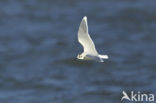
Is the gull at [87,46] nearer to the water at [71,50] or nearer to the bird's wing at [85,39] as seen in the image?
the bird's wing at [85,39]

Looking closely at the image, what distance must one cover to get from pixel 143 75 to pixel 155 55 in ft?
1.80

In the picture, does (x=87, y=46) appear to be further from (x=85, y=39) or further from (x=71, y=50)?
(x=71, y=50)

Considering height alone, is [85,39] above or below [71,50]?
below

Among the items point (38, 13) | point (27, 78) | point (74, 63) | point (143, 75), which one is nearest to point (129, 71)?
point (143, 75)

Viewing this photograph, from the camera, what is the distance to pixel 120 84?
11156mm

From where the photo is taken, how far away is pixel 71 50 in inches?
458

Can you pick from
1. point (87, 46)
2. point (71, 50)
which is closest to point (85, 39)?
point (87, 46)

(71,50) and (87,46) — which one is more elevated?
(71,50)

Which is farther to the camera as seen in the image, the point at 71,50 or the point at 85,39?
the point at 71,50

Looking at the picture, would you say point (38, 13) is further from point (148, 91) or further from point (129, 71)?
point (148, 91)

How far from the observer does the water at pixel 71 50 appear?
36.3 feet

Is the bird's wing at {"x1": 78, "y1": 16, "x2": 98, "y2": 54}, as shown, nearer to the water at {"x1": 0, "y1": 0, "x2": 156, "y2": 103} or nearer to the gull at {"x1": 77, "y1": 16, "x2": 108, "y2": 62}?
the gull at {"x1": 77, "y1": 16, "x2": 108, "y2": 62}

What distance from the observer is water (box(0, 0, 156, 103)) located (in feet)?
36.3

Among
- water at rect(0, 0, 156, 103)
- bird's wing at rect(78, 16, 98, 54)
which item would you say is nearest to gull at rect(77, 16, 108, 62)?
bird's wing at rect(78, 16, 98, 54)
